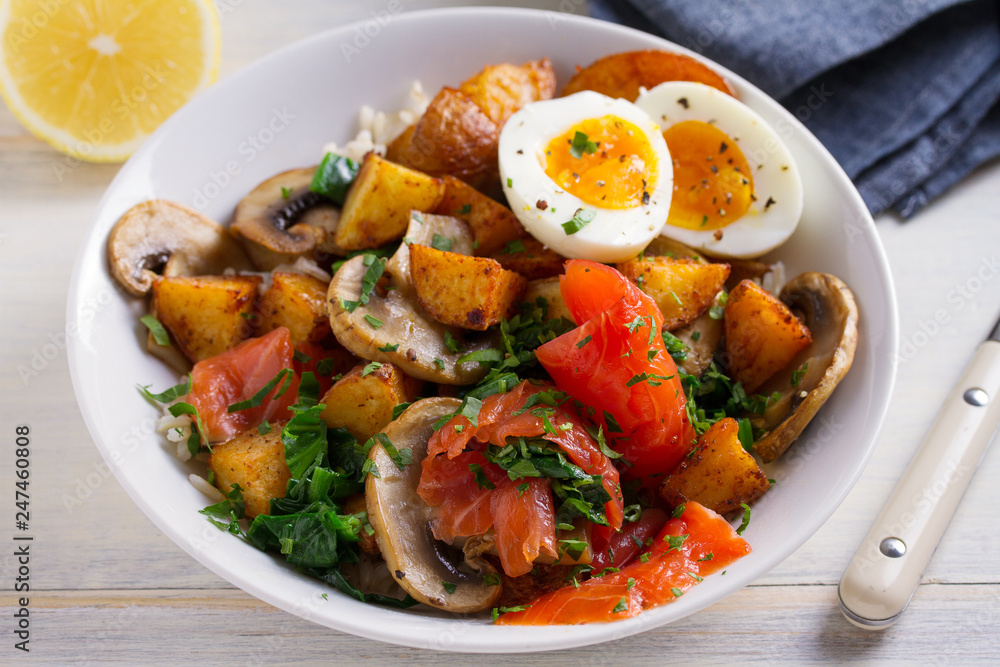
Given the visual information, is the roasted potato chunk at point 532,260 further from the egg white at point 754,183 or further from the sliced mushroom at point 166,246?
the sliced mushroom at point 166,246

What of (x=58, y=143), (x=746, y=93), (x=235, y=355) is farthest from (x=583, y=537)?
(x=58, y=143)

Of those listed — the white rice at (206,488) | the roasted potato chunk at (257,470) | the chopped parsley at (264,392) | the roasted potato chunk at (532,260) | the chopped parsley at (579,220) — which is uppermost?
the chopped parsley at (579,220)

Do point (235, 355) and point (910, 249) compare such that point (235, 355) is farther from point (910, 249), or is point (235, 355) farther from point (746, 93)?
point (910, 249)

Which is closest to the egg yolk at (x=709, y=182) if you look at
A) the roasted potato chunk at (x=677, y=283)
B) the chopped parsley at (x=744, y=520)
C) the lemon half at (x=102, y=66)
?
the roasted potato chunk at (x=677, y=283)

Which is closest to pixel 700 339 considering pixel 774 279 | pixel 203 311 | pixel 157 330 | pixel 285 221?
pixel 774 279

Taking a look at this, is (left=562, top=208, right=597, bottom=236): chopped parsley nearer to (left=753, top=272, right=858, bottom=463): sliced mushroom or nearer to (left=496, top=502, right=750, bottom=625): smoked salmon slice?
(left=753, top=272, right=858, bottom=463): sliced mushroom

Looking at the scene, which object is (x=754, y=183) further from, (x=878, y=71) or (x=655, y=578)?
(x=655, y=578)

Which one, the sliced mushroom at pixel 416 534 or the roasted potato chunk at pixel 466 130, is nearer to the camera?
the sliced mushroom at pixel 416 534
